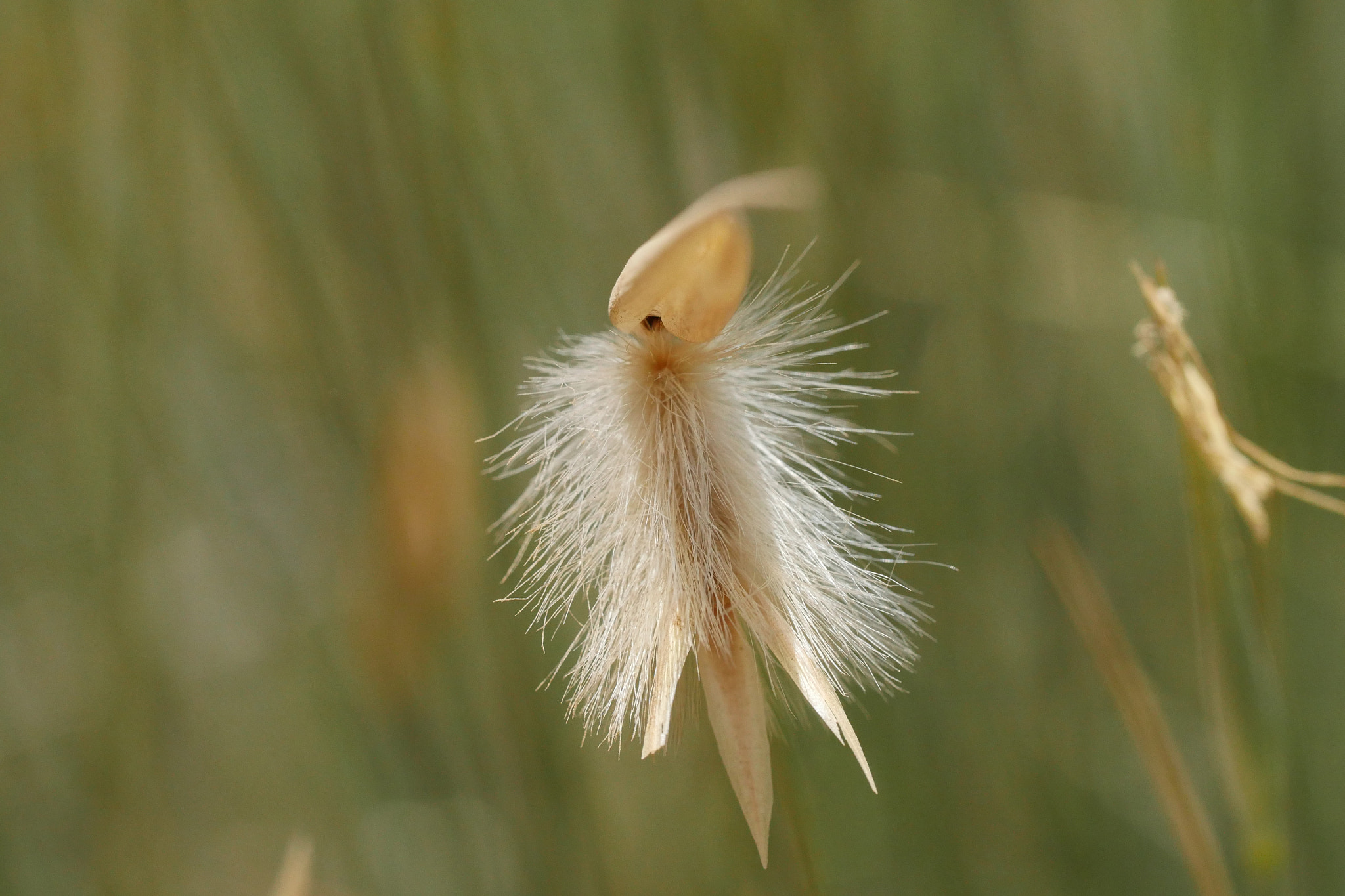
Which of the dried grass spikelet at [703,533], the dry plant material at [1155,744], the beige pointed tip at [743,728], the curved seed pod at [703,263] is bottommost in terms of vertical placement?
the dry plant material at [1155,744]

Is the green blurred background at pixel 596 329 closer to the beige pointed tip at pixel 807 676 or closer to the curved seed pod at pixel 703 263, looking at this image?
the beige pointed tip at pixel 807 676

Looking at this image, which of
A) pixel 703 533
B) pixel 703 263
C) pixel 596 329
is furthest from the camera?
pixel 596 329

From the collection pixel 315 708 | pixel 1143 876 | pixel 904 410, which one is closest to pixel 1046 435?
pixel 904 410

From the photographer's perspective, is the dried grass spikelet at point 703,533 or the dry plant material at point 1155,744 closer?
the dried grass spikelet at point 703,533

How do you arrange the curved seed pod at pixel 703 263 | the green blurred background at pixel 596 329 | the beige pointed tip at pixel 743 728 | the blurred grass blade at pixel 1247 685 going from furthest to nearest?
the green blurred background at pixel 596 329, the blurred grass blade at pixel 1247 685, the beige pointed tip at pixel 743 728, the curved seed pod at pixel 703 263

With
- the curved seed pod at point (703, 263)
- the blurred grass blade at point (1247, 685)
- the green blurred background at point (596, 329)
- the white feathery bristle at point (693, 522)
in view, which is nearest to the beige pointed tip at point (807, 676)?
the white feathery bristle at point (693, 522)

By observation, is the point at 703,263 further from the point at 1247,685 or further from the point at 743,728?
the point at 1247,685

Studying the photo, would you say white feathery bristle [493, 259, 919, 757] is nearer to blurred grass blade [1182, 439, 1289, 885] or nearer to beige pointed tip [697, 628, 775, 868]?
beige pointed tip [697, 628, 775, 868]

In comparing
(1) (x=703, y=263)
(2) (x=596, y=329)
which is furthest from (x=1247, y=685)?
(2) (x=596, y=329)
